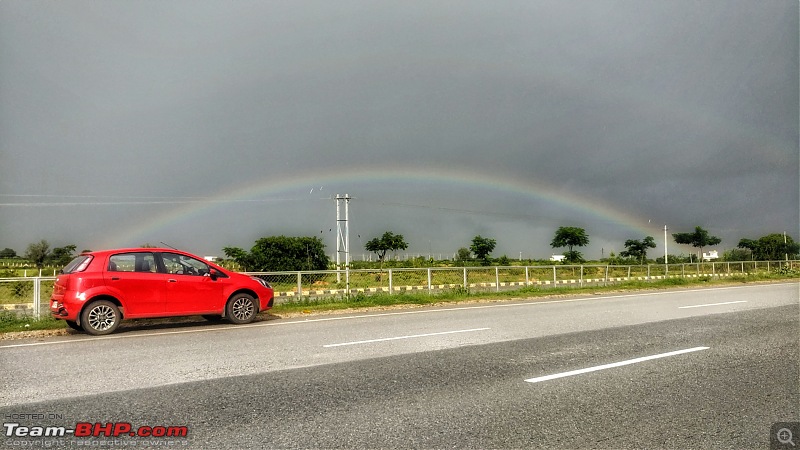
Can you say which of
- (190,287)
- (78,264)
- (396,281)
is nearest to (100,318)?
(78,264)

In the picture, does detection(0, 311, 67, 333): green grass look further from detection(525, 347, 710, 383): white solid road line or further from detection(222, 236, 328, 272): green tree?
detection(222, 236, 328, 272): green tree

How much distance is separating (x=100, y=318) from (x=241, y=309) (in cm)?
275

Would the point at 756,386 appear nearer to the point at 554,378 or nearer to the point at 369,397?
the point at 554,378

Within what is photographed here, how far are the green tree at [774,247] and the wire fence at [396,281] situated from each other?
6304 centimetres

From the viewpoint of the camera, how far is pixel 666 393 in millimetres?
5285

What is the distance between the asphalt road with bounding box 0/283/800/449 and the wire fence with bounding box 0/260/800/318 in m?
4.32

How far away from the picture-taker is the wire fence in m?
13.2

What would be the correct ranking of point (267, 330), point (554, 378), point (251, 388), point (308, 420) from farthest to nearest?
Result: point (267, 330), point (554, 378), point (251, 388), point (308, 420)

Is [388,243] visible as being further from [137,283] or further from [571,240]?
[137,283]

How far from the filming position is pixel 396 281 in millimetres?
20172

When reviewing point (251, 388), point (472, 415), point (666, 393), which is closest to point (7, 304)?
point (251, 388)

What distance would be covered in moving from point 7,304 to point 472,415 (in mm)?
13561

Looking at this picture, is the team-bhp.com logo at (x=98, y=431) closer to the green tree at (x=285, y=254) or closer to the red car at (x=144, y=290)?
A: the red car at (x=144, y=290)

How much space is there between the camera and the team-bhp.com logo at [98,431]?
13.6 ft
